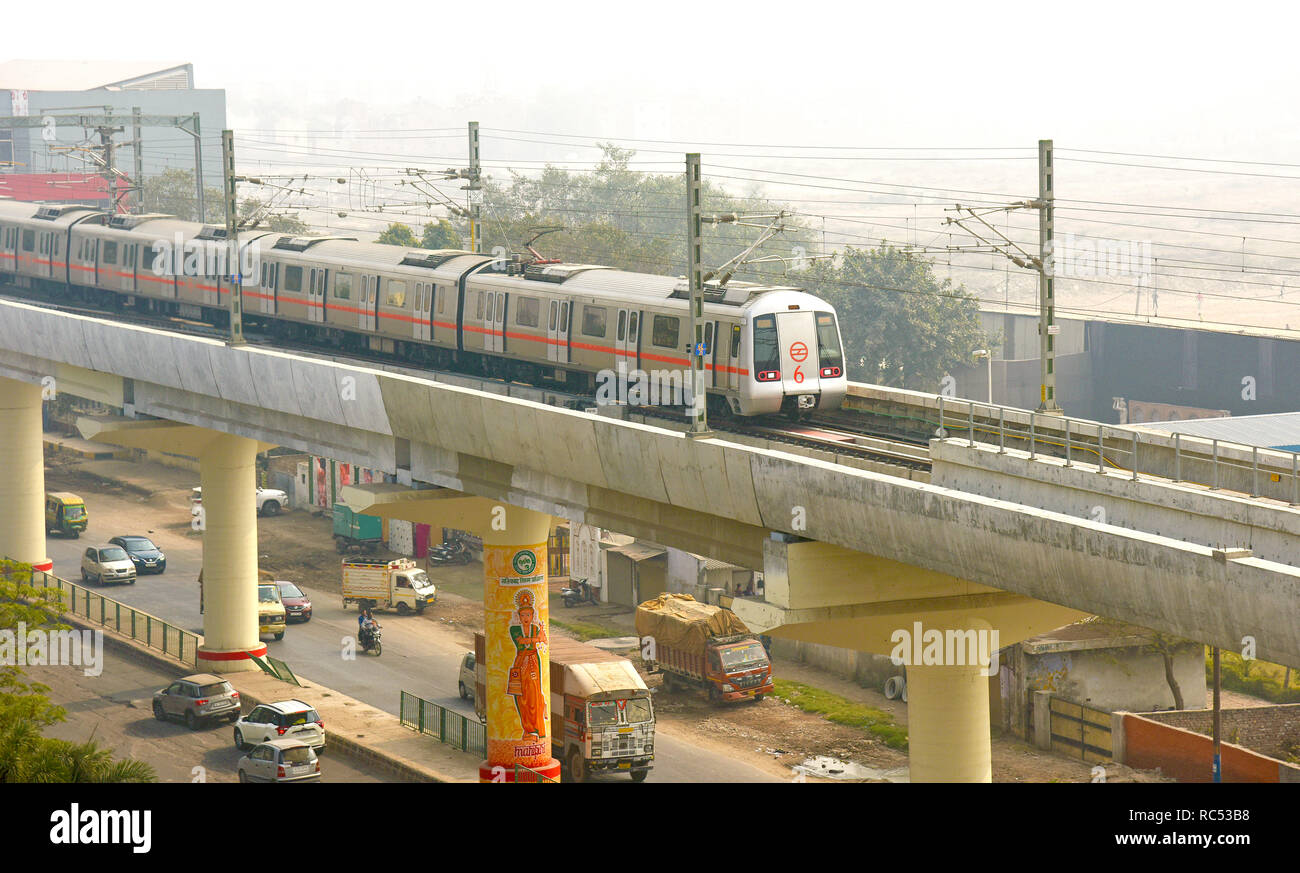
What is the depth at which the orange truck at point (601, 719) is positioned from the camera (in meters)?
34.0

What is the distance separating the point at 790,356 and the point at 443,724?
522 inches

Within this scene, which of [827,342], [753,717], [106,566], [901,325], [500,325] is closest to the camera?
[827,342]

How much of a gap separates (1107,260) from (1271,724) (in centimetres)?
14100

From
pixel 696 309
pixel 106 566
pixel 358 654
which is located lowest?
pixel 358 654

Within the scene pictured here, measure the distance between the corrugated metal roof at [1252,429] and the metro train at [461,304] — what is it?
23117mm

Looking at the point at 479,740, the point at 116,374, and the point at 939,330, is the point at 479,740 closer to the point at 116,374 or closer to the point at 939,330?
the point at 116,374

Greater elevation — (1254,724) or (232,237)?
(232,237)

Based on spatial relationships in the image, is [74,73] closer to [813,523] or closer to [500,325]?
[500,325]

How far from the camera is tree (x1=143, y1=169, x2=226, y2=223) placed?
362 ft

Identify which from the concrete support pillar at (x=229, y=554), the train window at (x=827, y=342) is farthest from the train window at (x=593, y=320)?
the concrete support pillar at (x=229, y=554)

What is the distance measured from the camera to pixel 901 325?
284 ft

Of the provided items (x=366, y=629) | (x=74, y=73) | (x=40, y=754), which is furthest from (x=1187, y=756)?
(x=74, y=73)

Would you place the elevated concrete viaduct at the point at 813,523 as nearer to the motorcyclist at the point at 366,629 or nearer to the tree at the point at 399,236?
the motorcyclist at the point at 366,629

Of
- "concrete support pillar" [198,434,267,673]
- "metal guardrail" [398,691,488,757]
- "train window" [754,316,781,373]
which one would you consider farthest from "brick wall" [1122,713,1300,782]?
"concrete support pillar" [198,434,267,673]
